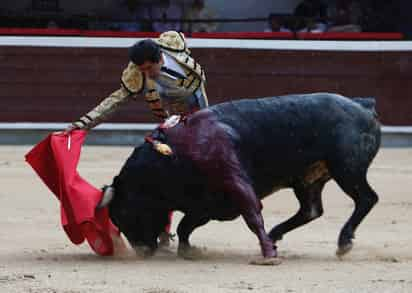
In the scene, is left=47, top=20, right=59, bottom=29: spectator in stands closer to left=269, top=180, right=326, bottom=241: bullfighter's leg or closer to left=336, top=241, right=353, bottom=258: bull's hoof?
left=269, top=180, right=326, bottom=241: bullfighter's leg

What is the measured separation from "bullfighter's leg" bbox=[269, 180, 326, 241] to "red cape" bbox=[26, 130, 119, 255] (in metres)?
0.76

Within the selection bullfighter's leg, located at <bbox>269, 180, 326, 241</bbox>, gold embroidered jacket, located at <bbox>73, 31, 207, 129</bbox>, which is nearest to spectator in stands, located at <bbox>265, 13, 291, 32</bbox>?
gold embroidered jacket, located at <bbox>73, 31, 207, 129</bbox>

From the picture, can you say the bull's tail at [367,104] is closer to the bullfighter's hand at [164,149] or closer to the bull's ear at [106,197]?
the bullfighter's hand at [164,149]

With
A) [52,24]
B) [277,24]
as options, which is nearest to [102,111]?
[277,24]

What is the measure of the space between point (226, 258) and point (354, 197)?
64 cm

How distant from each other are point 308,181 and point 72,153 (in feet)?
3.60

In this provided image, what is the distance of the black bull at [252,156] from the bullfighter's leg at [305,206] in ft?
0.52

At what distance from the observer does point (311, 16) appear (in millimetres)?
13312

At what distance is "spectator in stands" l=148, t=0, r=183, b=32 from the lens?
13394 millimetres

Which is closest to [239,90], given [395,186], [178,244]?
[395,186]

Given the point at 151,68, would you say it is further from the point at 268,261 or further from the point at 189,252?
the point at 268,261

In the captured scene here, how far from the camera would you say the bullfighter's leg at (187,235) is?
6441 millimetres

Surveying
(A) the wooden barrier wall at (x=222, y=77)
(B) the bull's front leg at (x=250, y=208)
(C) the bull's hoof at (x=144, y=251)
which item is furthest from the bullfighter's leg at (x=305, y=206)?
(A) the wooden barrier wall at (x=222, y=77)

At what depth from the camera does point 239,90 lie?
1247cm
